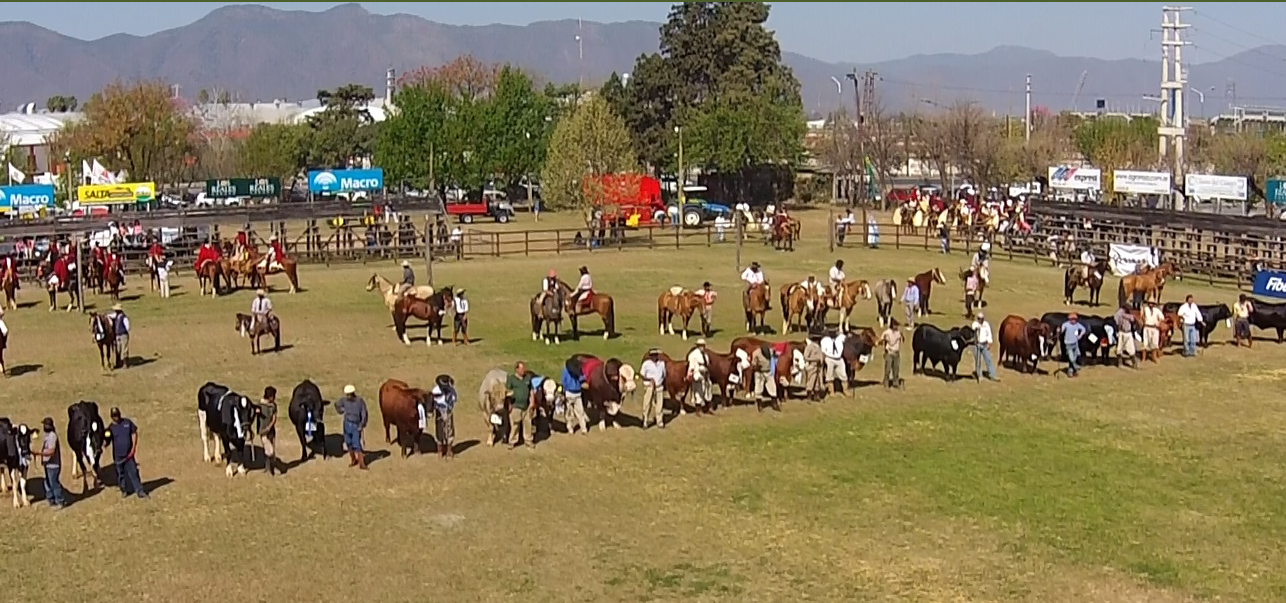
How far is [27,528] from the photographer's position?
15000 mm

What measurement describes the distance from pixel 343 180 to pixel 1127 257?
2802cm

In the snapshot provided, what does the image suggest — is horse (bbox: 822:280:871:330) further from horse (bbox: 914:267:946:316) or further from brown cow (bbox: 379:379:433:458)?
brown cow (bbox: 379:379:433:458)

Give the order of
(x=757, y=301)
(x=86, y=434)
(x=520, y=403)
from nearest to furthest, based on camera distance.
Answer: (x=86, y=434), (x=520, y=403), (x=757, y=301)

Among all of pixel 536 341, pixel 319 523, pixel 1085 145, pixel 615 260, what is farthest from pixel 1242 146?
pixel 319 523

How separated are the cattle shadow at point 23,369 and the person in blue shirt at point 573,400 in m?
10.3

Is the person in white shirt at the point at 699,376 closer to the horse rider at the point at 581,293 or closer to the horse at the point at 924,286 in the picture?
the horse rider at the point at 581,293

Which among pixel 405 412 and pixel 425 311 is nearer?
pixel 405 412

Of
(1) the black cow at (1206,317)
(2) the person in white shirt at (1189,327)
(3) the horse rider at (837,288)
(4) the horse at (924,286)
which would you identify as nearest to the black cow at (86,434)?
(3) the horse rider at (837,288)

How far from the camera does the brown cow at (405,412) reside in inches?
698

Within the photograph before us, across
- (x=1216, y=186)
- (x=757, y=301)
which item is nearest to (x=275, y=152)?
(x=1216, y=186)

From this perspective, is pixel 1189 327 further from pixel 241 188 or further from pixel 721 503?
pixel 241 188

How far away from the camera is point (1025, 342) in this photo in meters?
23.6

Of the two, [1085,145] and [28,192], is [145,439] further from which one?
[1085,145]

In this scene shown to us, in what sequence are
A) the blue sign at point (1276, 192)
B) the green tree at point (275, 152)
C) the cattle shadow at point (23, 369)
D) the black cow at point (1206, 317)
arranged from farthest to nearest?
the green tree at point (275, 152)
the blue sign at point (1276, 192)
the black cow at point (1206, 317)
the cattle shadow at point (23, 369)
